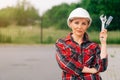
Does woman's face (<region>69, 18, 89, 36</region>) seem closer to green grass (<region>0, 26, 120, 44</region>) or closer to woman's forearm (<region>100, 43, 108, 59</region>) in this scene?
woman's forearm (<region>100, 43, 108, 59</region>)

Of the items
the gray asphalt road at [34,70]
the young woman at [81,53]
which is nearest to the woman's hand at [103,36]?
the young woman at [81,53]

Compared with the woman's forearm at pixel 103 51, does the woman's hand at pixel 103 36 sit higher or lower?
higher

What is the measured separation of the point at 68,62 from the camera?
3.45m

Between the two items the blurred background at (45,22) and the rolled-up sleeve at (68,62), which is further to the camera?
the blurred background at (45,22)

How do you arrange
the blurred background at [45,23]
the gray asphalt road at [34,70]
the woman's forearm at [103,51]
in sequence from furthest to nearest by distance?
the blurred background at [45,23] < the gray asphalt road at [34,70] < the woman's forearm at [103,51]

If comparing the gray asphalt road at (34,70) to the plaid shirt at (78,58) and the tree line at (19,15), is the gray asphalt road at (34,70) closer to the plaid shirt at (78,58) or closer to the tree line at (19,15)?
the plaid shirt at (78,58)

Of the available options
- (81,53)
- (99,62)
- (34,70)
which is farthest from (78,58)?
(34,70)

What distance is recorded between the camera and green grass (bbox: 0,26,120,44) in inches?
1141

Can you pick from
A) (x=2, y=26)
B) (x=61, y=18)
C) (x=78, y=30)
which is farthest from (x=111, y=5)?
(x=78, y=30)

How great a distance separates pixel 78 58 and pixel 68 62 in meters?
0.09

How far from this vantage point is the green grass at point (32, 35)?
29.0 metres

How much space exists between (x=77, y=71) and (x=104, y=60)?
207 millimetres

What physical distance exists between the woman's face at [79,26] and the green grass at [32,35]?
25.2 metres

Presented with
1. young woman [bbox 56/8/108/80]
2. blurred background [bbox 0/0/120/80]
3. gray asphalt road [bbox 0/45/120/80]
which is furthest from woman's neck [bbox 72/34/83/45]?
blurred background [bbox 0/0/120/80]
